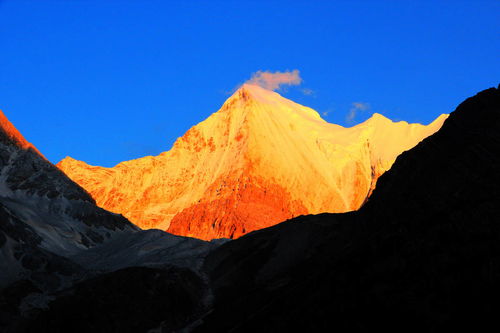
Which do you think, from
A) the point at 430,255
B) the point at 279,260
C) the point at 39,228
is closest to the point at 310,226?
the point at 279,260

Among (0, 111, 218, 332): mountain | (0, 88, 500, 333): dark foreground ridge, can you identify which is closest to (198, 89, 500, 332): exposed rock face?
(0, 88, 500, 333): dark foreground ridge

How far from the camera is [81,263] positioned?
148750 millimetres

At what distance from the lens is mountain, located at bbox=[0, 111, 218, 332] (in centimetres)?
9212

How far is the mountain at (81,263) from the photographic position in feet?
302

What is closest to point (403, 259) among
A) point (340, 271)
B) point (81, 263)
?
point (340, 271)

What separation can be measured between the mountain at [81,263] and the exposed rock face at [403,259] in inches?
312

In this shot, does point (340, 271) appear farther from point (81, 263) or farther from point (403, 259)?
point (81, 263)

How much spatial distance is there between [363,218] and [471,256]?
111ft

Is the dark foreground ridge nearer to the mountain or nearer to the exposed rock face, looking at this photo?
the exposed rock face

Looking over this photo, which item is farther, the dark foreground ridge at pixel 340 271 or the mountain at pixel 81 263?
the mountain at pixel 81 263

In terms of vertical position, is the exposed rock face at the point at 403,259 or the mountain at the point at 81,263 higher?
the mountain at the point at 81,263

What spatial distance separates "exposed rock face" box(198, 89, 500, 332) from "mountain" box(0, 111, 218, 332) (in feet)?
26.0

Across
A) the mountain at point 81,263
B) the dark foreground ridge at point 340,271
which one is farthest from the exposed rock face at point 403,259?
the mountain at point 81,263

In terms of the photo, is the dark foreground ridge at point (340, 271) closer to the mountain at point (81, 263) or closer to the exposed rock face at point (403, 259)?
the exposed rock face at point (403, 259)
